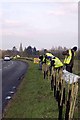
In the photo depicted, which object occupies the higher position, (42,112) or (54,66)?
(54,66)

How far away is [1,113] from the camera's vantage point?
12.9 meters

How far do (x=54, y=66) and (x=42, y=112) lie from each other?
8.41 metres

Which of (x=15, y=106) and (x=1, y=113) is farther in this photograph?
(x=15, y=106)

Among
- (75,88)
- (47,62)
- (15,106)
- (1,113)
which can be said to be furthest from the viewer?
(47,62)

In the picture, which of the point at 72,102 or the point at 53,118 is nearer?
the point at 72,102

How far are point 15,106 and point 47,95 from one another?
2.15 meters

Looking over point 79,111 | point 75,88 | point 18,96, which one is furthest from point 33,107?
point 75,88

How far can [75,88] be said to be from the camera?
29.0ft

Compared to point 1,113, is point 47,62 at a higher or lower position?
higher

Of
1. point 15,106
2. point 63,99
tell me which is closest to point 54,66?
Answer: point 15,106

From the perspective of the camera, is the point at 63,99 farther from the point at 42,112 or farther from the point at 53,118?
the point at 42,112

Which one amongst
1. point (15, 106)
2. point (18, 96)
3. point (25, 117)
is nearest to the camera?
point (25, 117)

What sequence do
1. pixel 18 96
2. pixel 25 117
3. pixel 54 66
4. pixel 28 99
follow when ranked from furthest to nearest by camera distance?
1. pixel 54 66
2. pixel 18 96
3. pixel 28 99
4. pixel 25 117

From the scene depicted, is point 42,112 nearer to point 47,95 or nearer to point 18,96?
point 47,95
